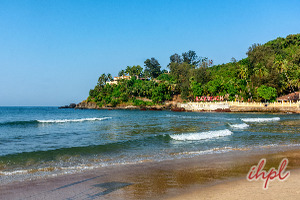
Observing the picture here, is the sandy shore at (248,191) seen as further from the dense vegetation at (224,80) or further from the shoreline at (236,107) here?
the dense vegetation at (224,80)

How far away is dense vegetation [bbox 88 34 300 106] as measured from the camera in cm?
8138

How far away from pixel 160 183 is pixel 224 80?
8964 centimetres

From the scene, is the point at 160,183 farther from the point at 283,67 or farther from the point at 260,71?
the point at 260,71

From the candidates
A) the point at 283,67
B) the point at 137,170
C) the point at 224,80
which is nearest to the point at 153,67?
the point at 224,80

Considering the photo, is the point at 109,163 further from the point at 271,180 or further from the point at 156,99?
the point at 156,99

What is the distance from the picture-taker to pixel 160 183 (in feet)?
28.3

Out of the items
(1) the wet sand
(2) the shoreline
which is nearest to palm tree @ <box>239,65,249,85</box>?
(2) the shoreline

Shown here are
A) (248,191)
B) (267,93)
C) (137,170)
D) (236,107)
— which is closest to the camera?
(248,191)

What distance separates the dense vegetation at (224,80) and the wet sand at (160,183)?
227 feet

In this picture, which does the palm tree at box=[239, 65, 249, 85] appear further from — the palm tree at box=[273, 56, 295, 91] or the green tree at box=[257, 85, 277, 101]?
the green tree at box=[257, 85, 277, 101]

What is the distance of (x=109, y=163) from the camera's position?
475 inches

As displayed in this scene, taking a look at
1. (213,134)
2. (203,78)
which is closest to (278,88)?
(203,78)

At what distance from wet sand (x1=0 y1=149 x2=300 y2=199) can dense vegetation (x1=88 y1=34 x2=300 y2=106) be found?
69.1 meters

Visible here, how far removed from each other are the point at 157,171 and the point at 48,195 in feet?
14.2
